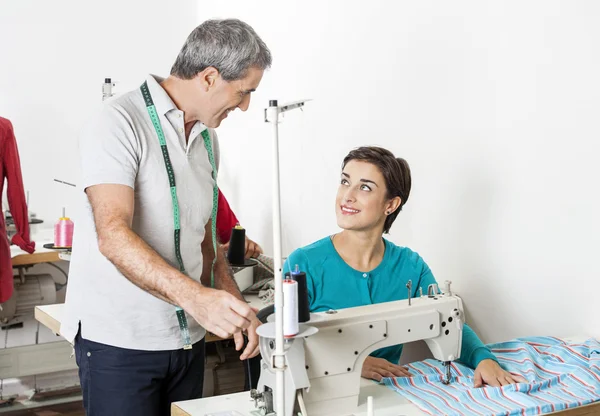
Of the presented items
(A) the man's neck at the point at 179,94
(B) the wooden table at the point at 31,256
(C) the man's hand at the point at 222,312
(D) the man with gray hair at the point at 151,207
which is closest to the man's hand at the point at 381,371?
(D) the man with gray hair at the point at 151,207

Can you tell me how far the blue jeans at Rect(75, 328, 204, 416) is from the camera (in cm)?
188

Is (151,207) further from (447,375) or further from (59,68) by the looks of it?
(59,68)

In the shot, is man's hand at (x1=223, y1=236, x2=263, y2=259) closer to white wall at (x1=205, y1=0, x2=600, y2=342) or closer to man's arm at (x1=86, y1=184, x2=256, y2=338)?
white wall at (x1=205, y1=0, x2=600, y2=342)

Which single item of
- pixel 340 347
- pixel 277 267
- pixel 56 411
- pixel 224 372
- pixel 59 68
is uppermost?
pixel 59 68

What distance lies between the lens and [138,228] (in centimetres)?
186

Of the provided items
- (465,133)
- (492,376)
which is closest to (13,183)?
(465,133)

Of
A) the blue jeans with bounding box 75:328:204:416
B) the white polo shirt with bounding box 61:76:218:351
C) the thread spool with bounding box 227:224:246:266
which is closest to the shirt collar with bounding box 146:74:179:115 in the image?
the white polo shirt with bounding box 61:76:218:351

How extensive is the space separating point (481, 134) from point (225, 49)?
3.33 feet

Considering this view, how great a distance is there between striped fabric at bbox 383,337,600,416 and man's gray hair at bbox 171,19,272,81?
0.84 m

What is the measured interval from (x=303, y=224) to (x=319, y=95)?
1.89ft

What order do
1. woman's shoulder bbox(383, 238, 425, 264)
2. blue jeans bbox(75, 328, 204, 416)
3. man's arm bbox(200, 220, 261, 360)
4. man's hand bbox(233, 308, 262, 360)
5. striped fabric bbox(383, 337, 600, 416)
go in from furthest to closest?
1. woman's shoulder bbox(383, 238, 425, 264)
2. man's arm bbox(200, 220, 261, 360)
3. blue jeans bbox(75, 328, 204, 416)
4. striped fabric bbox(383, 337, 600, 416)
5. man's hand bbox(233, 308, 262, 360)

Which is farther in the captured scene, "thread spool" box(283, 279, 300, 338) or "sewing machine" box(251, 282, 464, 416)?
"sewing machine" box(251, 282, 464, 416)

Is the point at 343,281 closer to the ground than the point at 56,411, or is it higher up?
higher up

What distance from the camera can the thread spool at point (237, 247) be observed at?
10.3ft
